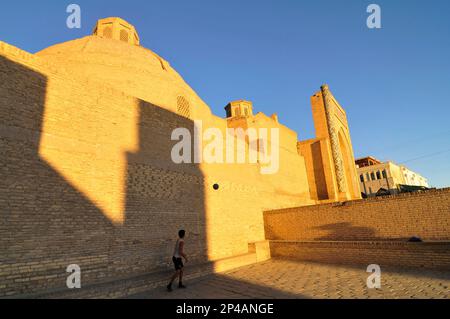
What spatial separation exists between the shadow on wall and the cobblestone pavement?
1.24m

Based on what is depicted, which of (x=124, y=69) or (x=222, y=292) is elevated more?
(x=124, y=69)

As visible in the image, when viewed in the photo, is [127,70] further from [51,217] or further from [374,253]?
[374,253]

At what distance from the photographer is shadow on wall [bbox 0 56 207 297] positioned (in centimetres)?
481

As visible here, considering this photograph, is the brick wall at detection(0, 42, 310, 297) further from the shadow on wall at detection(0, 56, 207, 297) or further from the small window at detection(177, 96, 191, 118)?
the small window at detection(177, 96, 191, 118)

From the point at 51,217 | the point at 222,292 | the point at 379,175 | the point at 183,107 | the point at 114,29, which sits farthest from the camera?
the point at 379,175

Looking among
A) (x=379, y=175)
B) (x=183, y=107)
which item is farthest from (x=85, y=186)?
(x=379, y=175)

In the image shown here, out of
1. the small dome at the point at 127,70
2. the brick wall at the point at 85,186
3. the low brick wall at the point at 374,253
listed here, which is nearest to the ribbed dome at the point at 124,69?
the small dome at the point at 127,70

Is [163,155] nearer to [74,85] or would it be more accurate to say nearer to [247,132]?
[74,85]

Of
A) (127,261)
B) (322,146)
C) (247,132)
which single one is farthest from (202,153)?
(322,146)

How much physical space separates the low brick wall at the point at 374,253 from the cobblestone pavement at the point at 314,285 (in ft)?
1.59

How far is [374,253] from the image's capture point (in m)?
8.16

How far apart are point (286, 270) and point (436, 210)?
221 inches

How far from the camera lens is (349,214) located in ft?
34.8

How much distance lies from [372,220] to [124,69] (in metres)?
13.7
